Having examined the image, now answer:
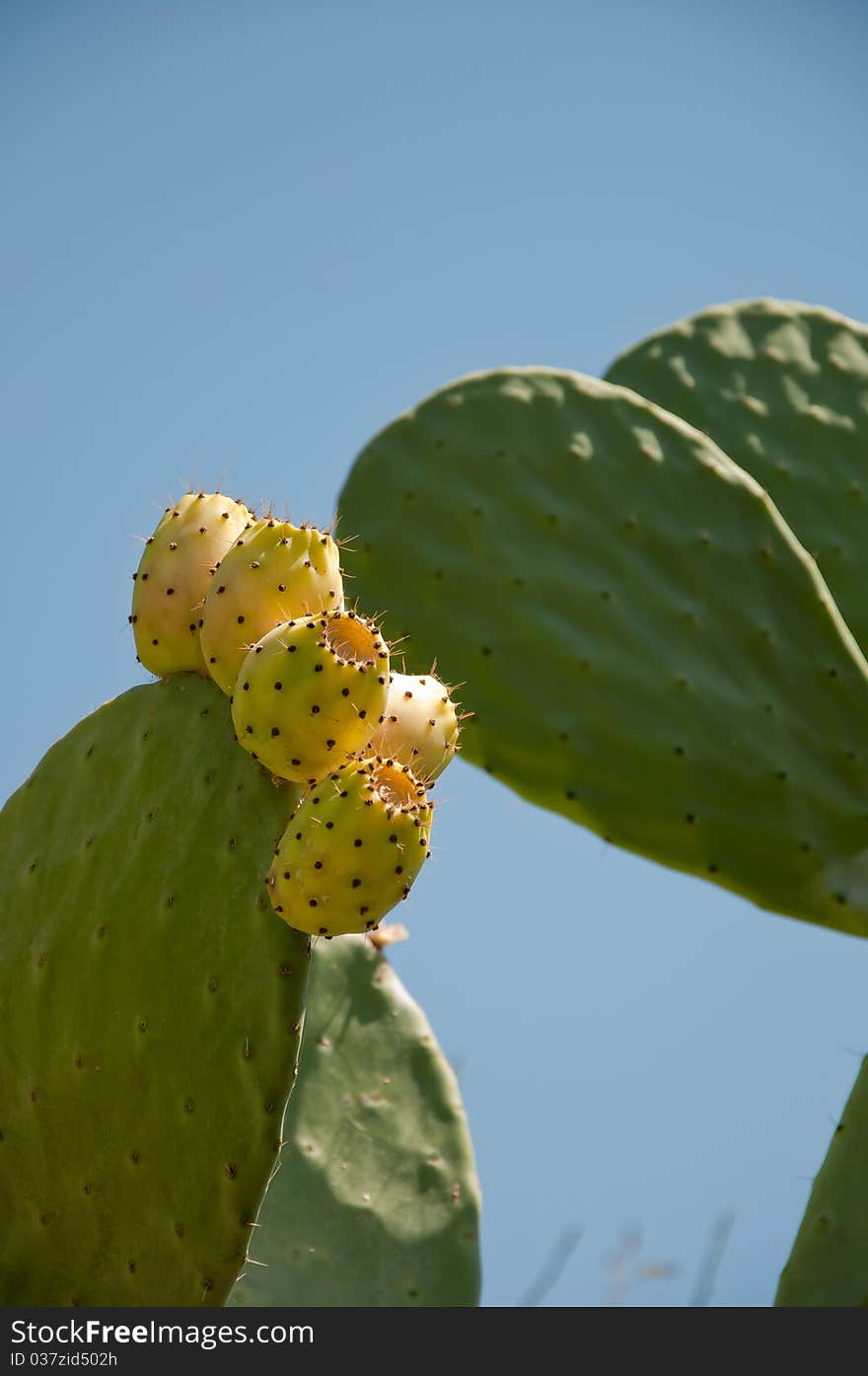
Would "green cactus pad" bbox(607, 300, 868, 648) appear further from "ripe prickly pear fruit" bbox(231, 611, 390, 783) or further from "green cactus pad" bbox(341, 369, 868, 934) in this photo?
"ripe prickly pear fruit" bbox(231, 611, 390, 783)

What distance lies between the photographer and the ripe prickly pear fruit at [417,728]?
991 mm

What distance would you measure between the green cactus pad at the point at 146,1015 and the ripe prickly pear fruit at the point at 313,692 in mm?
63

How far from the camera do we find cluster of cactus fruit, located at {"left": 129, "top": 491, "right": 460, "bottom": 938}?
3.01 feet

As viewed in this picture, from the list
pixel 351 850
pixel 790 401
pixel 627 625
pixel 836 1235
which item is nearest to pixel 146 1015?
pixel 351 850

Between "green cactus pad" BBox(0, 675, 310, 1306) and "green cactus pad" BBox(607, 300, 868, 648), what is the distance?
3.38 ft

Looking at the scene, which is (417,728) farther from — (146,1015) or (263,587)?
(146,1015)

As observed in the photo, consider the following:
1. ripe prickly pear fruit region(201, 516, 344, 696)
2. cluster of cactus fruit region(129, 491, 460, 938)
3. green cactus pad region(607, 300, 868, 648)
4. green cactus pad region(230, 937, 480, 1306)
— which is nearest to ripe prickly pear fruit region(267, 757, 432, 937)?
cluster of cactus fruit region(129, 491, 460, 938)

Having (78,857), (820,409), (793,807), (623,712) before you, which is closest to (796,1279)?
(793,807)

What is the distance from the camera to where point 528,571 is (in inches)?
66.6

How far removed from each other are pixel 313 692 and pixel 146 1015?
10.4 inches

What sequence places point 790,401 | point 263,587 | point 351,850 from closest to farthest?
point 351,850
point 263,587
point 790,401

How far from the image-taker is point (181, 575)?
3.55ft

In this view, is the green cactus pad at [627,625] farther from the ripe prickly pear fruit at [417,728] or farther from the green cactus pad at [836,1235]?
the ripe prickly pear fruit at [417,728]

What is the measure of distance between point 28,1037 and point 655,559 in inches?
36.3
